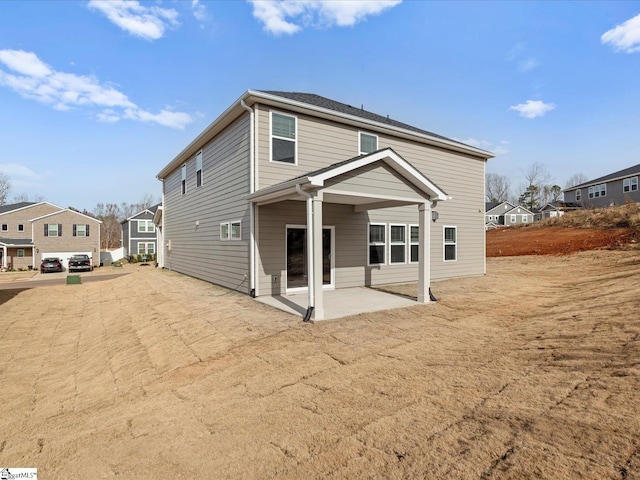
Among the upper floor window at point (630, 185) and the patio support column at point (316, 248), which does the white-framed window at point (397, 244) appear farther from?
the upper floor window at point (630, 185)

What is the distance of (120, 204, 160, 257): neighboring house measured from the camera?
1522 inches

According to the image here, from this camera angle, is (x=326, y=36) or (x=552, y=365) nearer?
(x=552, y=365)

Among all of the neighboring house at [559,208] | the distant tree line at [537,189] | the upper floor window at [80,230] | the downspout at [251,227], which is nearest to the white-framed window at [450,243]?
the downspout at [251,227]

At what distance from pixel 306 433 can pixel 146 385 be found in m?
3.06

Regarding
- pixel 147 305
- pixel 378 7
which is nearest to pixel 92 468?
pixel 147 305

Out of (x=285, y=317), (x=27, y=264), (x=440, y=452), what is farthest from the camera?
(x=27, y=264)

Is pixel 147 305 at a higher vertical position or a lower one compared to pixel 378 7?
lower

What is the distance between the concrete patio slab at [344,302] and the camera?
7432 mm

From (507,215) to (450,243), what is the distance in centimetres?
4665

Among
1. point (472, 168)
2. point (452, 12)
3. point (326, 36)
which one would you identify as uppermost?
point (326, 36)

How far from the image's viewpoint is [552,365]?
12.5ft

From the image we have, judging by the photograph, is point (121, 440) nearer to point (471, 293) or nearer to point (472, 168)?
point (471, 293)

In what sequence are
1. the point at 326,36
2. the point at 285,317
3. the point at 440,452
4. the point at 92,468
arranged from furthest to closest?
the point at 326,36 → the point at 285,317 → the point at 92,468 → the point at 440,452

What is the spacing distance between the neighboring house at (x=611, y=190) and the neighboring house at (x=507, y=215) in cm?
1116
